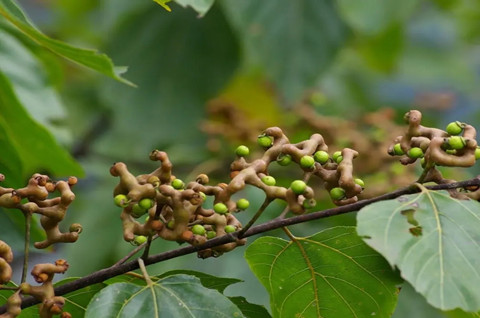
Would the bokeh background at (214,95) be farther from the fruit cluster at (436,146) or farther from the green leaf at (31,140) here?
the fruit cluster at (436,146)

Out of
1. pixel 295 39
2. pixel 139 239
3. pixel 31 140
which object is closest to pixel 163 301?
pixel 139 239

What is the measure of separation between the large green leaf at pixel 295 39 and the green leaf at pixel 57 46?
1202 millimetres

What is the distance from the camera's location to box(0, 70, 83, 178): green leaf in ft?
4.75

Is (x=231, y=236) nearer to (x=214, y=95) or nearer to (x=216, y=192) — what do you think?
(x=216, y=192)

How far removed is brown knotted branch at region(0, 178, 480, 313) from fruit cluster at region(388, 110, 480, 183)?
3cm

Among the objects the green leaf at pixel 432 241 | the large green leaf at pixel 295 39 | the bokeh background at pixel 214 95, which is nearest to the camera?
the green leaf at pixel 432 241

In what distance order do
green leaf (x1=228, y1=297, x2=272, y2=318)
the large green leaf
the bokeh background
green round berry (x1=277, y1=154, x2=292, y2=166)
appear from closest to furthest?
1. green round berry (x1=277, y1=154, x2=292, y2=166)
2. green leaf (x1=228, y1=297, x2=272, y2=318)
3. the bokeh background
4. the large green leaf

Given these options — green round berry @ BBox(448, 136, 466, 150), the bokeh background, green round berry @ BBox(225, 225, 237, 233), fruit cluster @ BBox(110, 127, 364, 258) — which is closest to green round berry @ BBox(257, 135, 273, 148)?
fruit cluster @ BBox(110, 127, 364, 258)

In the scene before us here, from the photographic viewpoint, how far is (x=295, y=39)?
8.17 ft

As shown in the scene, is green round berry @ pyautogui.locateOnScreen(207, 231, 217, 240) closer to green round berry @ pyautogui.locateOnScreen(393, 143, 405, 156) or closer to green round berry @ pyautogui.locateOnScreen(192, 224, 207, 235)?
green round berry @ pyautogui.locateOnScreen(192, 224, 207, 235)

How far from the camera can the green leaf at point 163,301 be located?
0.98 metres

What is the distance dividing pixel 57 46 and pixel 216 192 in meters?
0.34

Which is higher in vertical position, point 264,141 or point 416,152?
point 416,152

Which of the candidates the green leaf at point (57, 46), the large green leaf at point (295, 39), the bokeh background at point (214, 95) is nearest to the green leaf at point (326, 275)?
the green leaf at point (57, 46)
